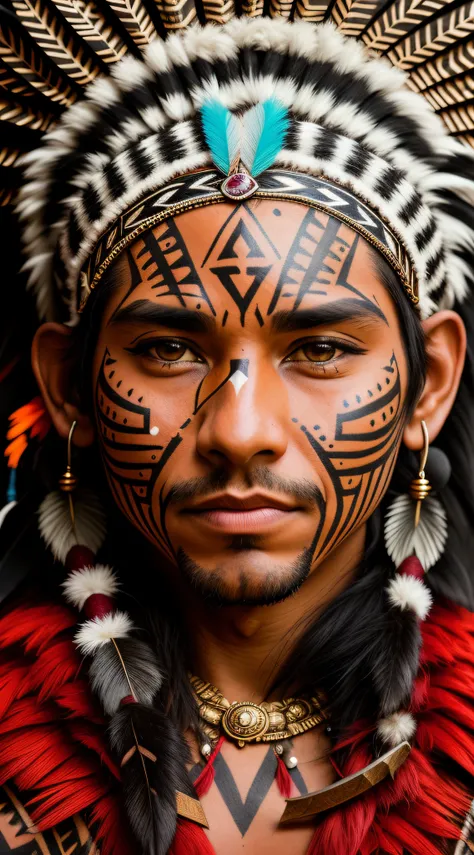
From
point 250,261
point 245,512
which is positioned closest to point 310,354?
point 250,261

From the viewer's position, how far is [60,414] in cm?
221

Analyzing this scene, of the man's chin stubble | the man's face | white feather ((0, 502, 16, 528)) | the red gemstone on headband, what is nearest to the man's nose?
the man's face

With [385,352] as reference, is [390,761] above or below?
below

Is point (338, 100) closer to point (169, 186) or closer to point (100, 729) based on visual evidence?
point (169, 186)

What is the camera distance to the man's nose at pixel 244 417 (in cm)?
173

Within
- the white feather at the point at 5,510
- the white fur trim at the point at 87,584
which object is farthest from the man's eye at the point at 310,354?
the white feather at the point at 5,510

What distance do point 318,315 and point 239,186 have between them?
1.01ft

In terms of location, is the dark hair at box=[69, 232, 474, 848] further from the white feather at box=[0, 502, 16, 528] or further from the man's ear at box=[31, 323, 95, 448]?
the white feather at box=[0, 502, 16, 528]

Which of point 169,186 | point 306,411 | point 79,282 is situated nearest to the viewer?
point 306,411

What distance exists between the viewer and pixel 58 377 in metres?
2.21

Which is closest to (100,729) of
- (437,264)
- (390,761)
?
(390,761)

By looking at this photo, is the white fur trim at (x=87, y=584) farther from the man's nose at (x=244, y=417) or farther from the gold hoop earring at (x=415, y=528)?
the gold hoop earring at (x=415, y=528)

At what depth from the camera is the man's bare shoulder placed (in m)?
1.87

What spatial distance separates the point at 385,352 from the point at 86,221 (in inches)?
28.3
